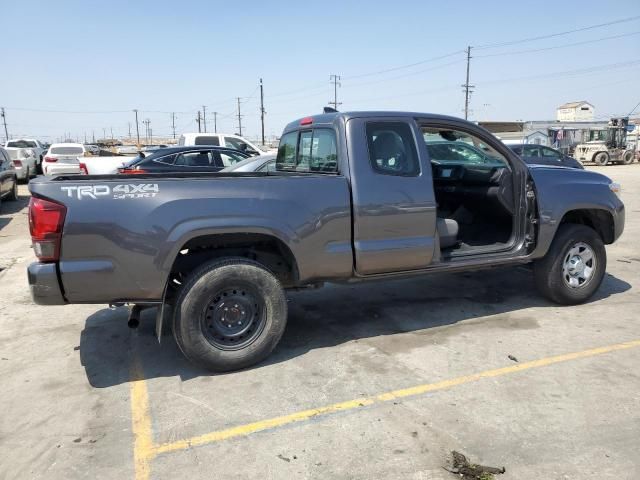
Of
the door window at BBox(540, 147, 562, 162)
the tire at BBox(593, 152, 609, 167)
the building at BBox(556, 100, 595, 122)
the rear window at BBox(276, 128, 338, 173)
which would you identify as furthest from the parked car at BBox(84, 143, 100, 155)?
the building at BBox(556, 100, 595, 122)

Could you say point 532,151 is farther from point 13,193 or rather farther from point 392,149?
point 13,193

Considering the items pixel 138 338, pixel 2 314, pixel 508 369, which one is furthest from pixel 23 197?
pixel 508 369

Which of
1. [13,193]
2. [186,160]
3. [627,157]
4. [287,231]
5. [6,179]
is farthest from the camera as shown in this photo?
[627,157]

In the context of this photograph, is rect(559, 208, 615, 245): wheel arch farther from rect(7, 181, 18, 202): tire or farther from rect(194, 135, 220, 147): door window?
rect(7, 181, 18, 202): tire

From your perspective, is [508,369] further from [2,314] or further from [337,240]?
[2,314]

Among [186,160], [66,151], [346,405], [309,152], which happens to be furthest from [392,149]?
[66,151]

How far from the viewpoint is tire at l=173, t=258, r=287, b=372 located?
3.91 meters

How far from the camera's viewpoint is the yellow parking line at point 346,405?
315cm

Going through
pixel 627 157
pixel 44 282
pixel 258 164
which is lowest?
pixel 44 282

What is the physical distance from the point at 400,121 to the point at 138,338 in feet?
10.5

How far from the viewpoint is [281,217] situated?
402 cm

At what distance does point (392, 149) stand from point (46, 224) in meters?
2.82

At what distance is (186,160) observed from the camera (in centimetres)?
1229

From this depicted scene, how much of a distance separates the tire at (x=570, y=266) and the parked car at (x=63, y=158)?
19067 millimetres
